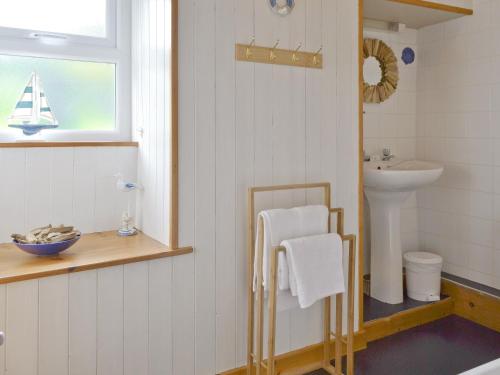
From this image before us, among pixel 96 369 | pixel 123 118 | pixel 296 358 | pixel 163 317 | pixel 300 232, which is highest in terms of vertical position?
pixel 123 118

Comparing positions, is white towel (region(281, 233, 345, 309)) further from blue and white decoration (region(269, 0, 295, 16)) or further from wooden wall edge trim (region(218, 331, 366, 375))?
blue and white decoration (region(269, 0, 295, 16))

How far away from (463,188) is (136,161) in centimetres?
222

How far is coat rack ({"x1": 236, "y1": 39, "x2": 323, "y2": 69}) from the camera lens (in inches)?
83.2

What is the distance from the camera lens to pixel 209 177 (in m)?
2.06

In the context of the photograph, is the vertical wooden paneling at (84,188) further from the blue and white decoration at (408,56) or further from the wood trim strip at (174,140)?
the blue and white decoration at (408,56)

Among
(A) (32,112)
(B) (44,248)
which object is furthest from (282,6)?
(B) (44,248)

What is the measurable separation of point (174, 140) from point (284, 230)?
63 centimetres

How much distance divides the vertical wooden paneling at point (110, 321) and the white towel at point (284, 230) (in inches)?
24.1

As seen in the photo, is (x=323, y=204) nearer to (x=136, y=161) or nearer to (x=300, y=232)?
(x=300, y=232)

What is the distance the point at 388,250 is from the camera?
2922 millimetres

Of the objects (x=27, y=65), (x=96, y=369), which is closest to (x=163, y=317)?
(x=96, y=369)

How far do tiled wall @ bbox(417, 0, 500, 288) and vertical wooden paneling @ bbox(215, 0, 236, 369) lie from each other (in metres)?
1.83

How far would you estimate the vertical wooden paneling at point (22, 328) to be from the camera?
1671mm

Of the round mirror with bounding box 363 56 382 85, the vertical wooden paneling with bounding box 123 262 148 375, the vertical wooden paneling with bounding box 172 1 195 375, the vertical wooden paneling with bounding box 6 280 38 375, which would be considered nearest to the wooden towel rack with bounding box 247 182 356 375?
the vertical wooden paneling with bounding box 172 1 195 375
